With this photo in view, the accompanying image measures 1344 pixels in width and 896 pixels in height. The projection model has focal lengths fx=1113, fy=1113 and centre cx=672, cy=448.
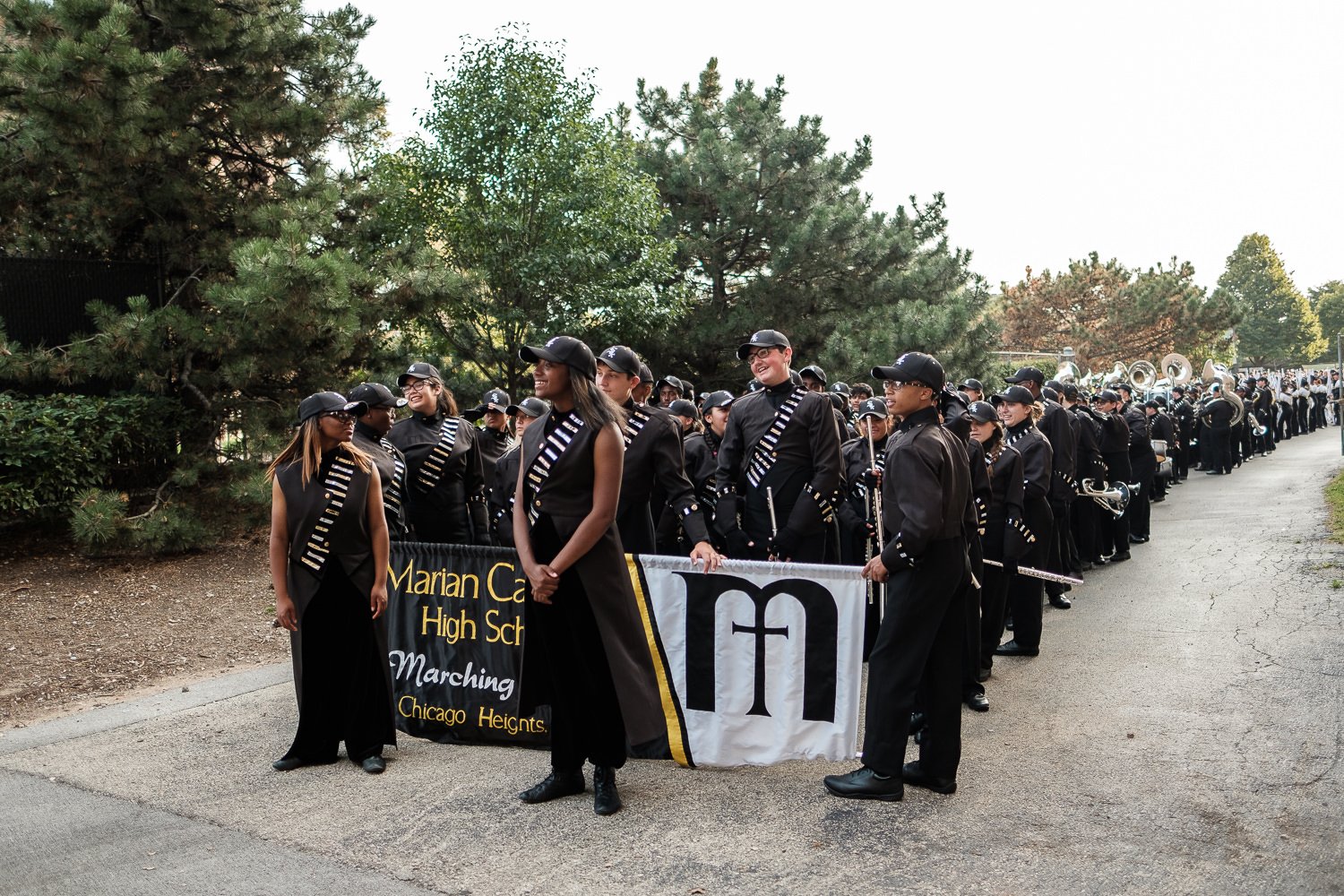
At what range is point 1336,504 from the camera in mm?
16047

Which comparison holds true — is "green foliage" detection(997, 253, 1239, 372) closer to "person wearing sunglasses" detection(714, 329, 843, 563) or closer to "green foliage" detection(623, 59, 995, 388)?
"green foliage" detection(623, 59, 995, 388)

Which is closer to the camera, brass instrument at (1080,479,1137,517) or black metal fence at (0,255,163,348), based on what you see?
brass instrument at (1080,479,1137,517)

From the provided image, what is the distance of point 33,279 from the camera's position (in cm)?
1198

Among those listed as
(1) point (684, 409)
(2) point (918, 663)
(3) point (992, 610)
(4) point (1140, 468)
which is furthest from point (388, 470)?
(4) point (1140, 468)

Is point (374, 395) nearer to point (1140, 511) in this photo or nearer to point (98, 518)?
point (98, 518)

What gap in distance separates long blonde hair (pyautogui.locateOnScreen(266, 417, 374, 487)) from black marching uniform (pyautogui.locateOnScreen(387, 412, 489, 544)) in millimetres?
2258

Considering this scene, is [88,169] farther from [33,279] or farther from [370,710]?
[370,710]

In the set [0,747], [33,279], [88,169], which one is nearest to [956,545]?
[0,747]

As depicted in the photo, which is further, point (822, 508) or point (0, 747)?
point (822, 508)

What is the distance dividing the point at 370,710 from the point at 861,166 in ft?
65.3

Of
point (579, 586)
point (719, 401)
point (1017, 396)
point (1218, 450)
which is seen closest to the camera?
point (579, 586)

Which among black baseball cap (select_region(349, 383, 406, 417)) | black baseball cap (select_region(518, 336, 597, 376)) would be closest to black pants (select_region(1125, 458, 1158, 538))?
black baseball cap (select_region(349, 383, 406, 417))

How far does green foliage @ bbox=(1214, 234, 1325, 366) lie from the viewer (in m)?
97.6

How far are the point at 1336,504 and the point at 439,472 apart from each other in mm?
13877
